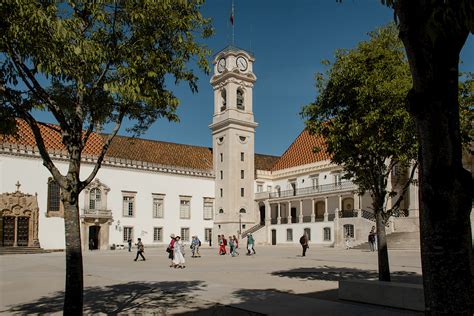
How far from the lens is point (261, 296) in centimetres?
1112

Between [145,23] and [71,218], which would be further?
[145,23]

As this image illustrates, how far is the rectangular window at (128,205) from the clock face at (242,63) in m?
19.9

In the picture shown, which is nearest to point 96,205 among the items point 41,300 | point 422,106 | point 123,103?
point 41,300

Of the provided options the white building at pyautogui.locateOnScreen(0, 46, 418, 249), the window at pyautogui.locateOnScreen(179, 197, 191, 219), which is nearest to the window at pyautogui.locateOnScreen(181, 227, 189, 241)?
the white building at pyautogui.locateOnScreen(0, 46, 418, 249)

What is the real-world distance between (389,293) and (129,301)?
227 inches

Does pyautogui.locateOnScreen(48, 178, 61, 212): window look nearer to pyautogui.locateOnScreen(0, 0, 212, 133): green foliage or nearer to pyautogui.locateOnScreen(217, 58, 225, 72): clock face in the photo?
pyautogui.locateOnScreen(217, 58, 225, 72): clock face

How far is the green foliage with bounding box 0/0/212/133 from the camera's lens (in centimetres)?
696

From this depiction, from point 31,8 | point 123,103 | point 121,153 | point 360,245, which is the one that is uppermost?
point 121,153

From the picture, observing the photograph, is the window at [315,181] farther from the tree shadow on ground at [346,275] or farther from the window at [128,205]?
the tree shadow on ground at [346,275]

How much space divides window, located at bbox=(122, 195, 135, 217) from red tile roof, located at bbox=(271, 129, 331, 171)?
19.6m

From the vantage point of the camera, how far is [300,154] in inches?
2250

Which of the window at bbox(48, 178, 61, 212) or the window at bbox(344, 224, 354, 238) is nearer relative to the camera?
the window at bbox(344, 224, 354, 238)

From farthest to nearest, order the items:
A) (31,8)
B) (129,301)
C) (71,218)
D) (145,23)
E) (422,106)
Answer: (129,301)
(145,23)
(71,218)
(31,8)
(422,106)

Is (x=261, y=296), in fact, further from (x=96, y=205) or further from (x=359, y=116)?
(x=96, y=205)
